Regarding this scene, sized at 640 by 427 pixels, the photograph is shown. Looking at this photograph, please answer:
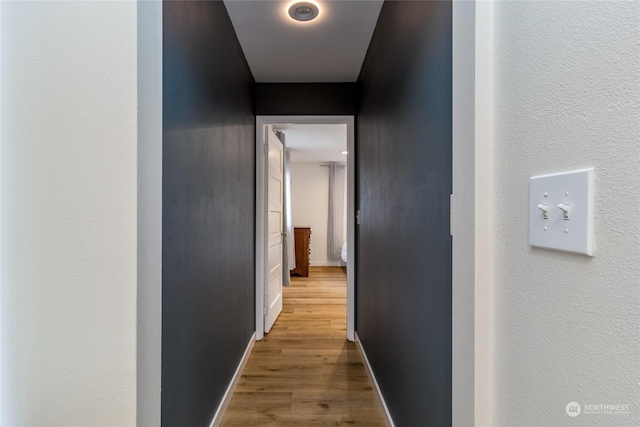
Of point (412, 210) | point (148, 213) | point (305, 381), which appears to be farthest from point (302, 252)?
point (148, 213)

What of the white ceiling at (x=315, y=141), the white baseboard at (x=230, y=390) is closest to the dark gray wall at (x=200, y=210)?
the white baseboard at (x=230, y=390)

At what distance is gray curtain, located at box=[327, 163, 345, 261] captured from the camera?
6324 millimetres

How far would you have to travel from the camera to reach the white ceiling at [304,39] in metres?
1.73

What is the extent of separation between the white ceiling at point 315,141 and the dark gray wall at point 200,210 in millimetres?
1797

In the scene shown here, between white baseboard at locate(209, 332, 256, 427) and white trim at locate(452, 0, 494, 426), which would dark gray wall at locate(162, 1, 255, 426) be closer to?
white baseboard at locate(209, 332, 256, 427)

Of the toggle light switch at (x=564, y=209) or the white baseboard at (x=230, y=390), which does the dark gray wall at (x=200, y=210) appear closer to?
the white baseboard at (x=230, y=390)

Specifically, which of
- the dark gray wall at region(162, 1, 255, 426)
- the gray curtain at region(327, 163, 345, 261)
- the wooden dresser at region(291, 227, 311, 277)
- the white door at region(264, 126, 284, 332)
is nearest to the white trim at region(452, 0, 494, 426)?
the dark gray wall at region(162, 1, 255, 426)

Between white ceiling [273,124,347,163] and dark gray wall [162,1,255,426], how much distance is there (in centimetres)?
180

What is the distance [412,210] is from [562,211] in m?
0.70

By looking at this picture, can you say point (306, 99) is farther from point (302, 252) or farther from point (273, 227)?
point (302, 252)

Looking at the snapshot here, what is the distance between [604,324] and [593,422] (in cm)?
15

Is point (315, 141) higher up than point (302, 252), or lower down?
higher up

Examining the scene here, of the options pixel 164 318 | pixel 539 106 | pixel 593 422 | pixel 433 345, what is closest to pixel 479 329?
pixel 593 422

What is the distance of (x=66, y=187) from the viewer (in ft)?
2.37
